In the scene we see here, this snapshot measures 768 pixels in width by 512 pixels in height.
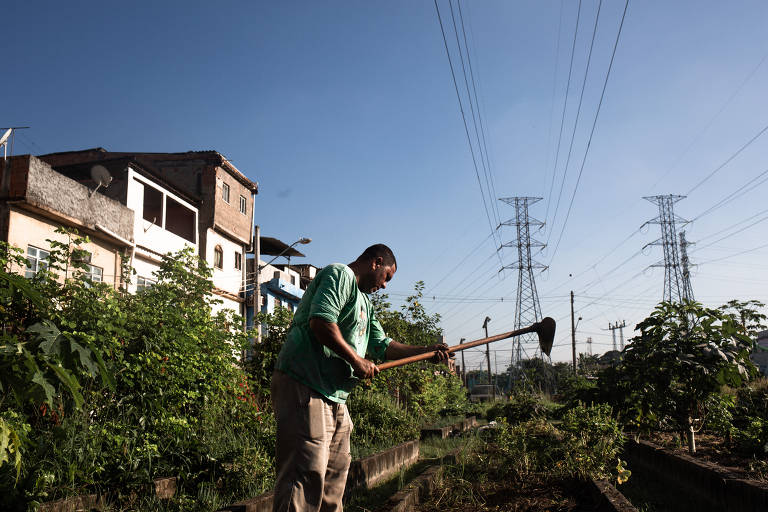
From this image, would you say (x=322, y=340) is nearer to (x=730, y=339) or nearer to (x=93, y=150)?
(x=730, y=339)

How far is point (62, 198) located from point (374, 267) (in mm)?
16036

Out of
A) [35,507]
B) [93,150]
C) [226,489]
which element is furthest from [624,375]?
[93,150]

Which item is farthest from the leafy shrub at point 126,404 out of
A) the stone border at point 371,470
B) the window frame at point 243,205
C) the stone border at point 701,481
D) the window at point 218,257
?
the window frame at point 243,205

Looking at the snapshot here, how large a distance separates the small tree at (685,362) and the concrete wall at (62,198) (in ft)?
50.5

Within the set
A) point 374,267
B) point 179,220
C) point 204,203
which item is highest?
point 204,203

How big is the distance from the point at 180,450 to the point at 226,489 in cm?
49

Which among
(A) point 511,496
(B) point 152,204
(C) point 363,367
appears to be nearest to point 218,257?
(B) point 152,204

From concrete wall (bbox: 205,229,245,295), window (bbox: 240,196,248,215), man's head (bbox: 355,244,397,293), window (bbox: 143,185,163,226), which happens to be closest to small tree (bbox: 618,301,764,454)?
man's head (bbox: 355,244,397,293)

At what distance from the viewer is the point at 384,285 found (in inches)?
151

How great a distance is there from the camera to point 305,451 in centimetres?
309

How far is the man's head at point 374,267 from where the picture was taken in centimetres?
376

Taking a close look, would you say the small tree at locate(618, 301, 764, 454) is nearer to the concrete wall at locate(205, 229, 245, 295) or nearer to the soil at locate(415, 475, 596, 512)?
the soil at locate(415, 475, 596, 512)

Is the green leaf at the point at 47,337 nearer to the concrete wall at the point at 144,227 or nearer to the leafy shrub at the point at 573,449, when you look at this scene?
the leafy shrub at the point at 573,449

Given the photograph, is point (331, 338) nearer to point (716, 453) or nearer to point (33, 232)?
point (716, 453)
